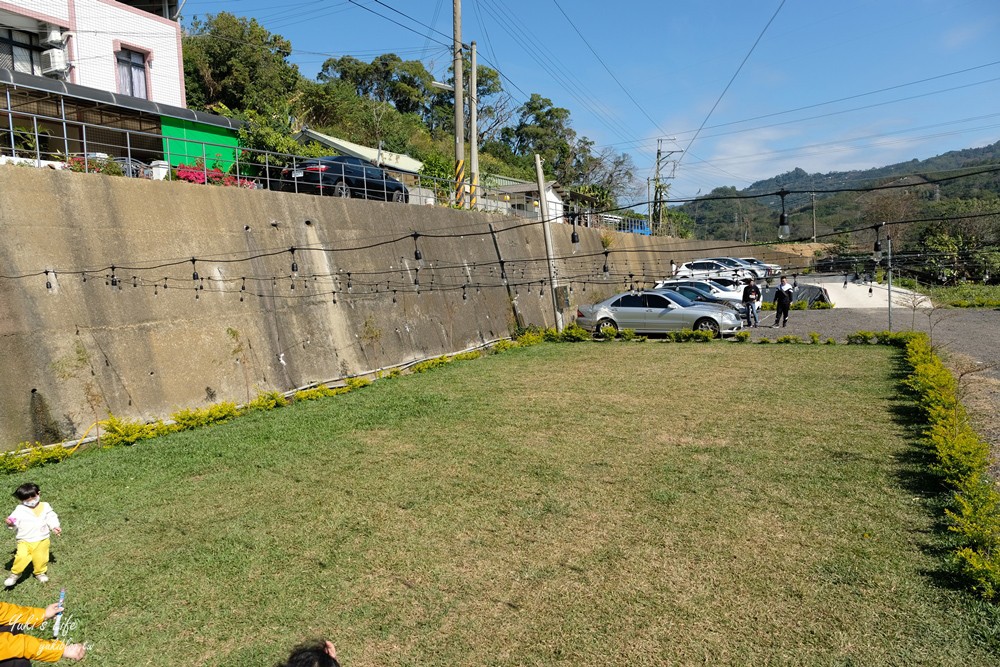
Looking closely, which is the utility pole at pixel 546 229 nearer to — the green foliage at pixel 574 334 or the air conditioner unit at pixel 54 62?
the green foliage at pixel 574 334

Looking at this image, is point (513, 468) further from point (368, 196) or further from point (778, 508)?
point (368, 196)

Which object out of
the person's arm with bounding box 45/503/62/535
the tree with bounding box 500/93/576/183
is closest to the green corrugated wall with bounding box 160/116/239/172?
the person's arm with bounding box 45/503/62/535

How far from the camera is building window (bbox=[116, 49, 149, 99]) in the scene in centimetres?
1981

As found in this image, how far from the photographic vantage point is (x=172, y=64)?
21.2 metres

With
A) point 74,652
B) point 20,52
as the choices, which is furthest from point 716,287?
point 74,652

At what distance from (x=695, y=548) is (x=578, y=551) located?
1008 mm

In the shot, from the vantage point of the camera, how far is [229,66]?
35688 mm

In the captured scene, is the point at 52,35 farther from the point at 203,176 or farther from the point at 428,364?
the point at 428,364

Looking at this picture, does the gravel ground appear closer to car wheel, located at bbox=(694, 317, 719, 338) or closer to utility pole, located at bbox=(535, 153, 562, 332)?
car wheel, located at bbox=(694, 317, 719, 338)

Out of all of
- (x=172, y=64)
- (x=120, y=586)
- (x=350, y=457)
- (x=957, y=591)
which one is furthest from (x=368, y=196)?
(x=957, y=591)

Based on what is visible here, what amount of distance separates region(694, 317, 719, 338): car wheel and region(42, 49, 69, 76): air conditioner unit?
18830mm

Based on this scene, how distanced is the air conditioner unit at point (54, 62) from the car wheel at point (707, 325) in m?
18.8

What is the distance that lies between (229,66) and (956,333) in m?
34.7

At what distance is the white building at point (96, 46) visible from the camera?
58.4 feet
